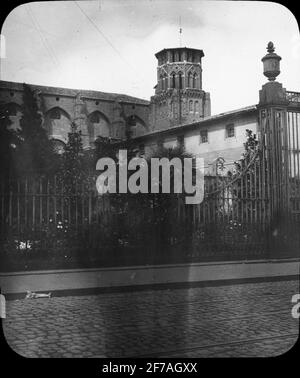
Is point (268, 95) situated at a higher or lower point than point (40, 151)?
higher

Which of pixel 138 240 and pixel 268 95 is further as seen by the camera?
pixel 268 95

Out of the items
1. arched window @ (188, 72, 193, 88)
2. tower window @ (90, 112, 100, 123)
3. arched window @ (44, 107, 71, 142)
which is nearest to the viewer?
arched window @ (44, 107, 71, 142)

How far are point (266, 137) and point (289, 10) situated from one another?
637 cm

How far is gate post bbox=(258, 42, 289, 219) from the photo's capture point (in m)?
11.6

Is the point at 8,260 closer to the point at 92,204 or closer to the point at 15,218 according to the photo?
the point at 15,218

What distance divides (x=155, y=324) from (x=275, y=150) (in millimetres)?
7277

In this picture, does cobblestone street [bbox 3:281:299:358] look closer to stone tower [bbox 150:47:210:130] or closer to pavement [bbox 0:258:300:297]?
pavement [bbox 0:258:300:297]

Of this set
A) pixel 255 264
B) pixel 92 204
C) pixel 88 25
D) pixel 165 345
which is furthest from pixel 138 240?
pixel 165 345

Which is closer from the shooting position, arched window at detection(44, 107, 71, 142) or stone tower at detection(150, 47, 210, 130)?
arched window at detection(44, 107, 71, 142)

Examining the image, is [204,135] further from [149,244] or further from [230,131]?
[149,244]

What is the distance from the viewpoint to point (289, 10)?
5512 millimetres

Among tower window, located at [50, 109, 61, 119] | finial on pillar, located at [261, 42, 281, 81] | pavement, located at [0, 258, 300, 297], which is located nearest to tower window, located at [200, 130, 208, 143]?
tower window, located at [50, 109, 61, 119]

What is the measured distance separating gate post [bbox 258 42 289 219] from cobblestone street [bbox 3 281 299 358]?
4.23 meters

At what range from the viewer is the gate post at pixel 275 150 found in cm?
1159
